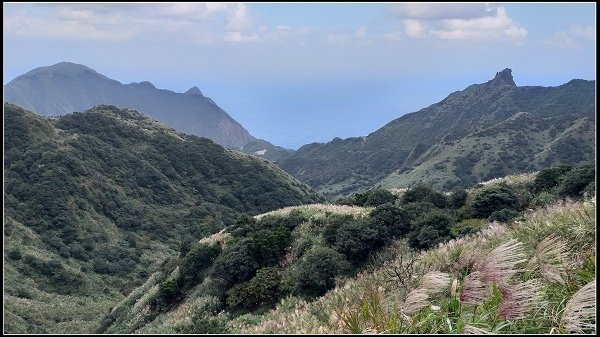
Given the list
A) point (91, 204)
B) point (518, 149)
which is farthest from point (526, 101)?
point (91, 204)

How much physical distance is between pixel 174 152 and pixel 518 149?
60.3 metres

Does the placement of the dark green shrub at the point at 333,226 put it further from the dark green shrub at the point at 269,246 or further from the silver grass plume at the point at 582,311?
the silver grass plume at the point at 582,311

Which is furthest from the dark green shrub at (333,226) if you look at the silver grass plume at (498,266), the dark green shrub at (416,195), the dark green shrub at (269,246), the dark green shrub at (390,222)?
the silver grass plume at (498,266)

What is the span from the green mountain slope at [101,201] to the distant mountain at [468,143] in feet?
111

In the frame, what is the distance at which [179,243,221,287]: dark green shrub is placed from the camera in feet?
67.7

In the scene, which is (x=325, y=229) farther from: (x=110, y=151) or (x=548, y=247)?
(x=110, y=151)

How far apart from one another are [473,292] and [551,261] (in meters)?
1.14

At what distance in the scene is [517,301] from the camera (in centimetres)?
448

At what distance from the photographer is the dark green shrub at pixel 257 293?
49.5ft

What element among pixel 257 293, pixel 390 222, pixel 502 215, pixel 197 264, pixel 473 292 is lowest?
pixel 257 293

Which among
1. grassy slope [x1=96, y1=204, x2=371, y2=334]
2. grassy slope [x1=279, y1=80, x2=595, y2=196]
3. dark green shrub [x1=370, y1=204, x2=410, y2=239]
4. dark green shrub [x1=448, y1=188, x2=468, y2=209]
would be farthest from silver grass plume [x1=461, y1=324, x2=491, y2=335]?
grassy slope [x1=279, y1=80, x2=595, y2=196]

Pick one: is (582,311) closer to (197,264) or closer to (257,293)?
(257,293)

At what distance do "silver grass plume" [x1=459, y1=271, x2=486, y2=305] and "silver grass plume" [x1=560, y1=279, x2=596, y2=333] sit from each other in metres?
0.66

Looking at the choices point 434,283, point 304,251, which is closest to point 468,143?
point 304,251
